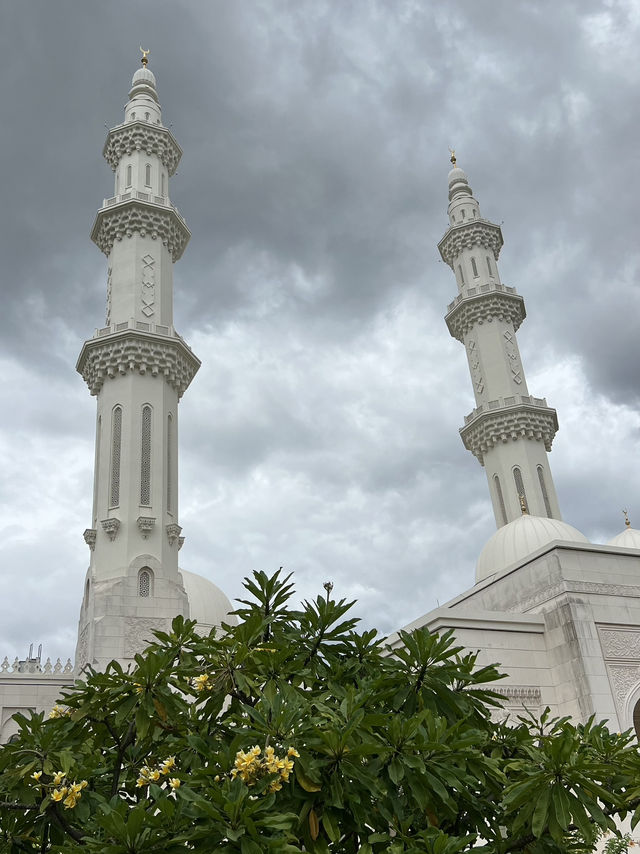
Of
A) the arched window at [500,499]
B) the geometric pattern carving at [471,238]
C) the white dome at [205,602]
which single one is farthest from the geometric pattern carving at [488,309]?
the white dome at [205,602]

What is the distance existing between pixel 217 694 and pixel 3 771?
1.28m

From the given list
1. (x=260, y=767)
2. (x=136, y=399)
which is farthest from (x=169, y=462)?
(x=260, y=767)

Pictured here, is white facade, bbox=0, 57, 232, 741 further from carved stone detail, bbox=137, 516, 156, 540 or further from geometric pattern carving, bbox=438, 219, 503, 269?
geometric pattern carving, bbox=438, 219, 503, 269

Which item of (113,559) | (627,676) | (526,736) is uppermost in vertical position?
(113,559)

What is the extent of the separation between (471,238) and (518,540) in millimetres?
14658

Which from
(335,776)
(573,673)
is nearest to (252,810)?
(335,776)

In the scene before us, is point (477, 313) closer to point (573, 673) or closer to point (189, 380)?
point (189, 380)

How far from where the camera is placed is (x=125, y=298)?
22.6 m

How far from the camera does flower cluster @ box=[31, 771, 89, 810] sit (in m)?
3.98

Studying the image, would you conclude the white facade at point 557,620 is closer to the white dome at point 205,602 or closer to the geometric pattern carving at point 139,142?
the white dome at point 205,602

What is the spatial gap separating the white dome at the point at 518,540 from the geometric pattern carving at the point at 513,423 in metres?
5.67

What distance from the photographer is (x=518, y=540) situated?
1945 centimetres

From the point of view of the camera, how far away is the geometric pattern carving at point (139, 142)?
25391mm

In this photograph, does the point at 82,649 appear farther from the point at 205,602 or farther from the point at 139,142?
the point at 139,142
